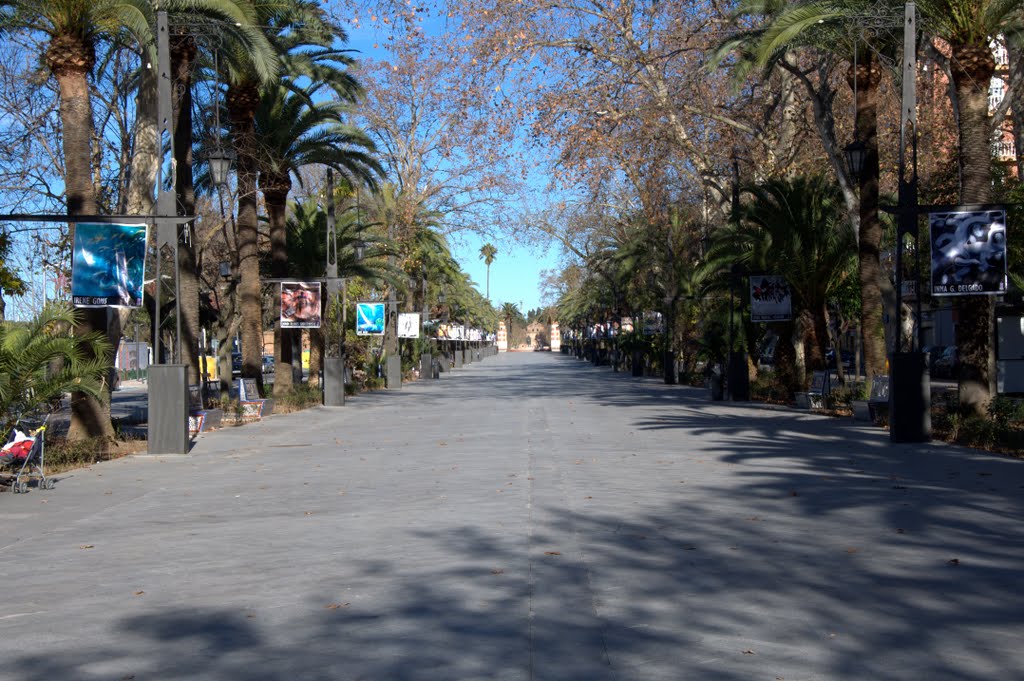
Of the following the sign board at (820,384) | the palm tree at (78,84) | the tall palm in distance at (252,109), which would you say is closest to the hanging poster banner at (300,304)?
the tall palm in distance at (252,109)

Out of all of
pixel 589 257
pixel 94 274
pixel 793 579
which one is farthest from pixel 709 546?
pixel 589 257

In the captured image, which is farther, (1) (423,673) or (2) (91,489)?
(2) (91,489)

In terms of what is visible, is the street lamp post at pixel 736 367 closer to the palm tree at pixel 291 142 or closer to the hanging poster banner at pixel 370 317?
the palm tree at pixel 291 142

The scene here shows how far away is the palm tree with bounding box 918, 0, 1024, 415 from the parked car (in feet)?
91.2

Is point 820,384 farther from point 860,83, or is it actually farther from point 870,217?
point 860,83

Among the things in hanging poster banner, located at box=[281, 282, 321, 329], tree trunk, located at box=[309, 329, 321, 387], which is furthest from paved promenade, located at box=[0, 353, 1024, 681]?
tree trunk, located at box=[309, 329, 321, 387]

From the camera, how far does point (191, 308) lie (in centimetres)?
2212

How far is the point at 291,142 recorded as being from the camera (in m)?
28.9

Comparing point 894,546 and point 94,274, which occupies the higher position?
point 94,274

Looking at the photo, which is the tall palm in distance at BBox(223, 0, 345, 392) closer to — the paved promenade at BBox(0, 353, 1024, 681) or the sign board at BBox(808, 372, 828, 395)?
the paved promenade at BBox(0, 353, 1024, 681)

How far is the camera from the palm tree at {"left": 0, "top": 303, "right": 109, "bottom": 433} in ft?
41.8

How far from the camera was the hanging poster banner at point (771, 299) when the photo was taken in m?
27.5

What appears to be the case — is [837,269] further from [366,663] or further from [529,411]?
[366,663]

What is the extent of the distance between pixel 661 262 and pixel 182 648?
4420cm
